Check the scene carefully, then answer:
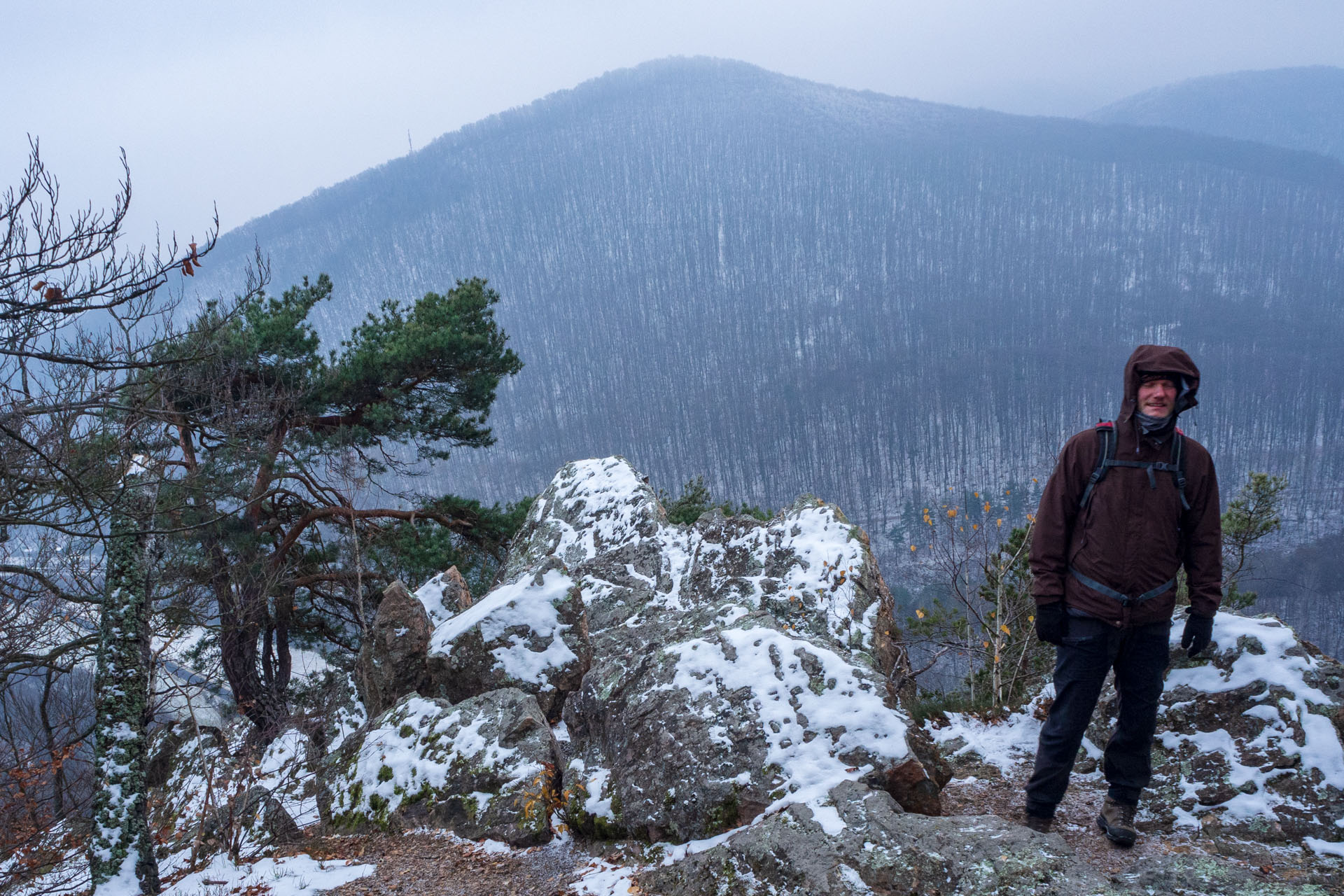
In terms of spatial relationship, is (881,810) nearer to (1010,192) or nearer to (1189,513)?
(1189,513)

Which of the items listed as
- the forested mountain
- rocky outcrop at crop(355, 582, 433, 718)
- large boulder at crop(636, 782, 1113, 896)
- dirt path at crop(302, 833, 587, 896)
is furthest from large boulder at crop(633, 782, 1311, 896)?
the forested mountain

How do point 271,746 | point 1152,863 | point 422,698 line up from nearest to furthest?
point 1152,863 < point 422,698 < point 271,746

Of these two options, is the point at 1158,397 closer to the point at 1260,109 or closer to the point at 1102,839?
the point at 1102,839

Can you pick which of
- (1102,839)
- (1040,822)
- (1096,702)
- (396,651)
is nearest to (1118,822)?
(1102,839)

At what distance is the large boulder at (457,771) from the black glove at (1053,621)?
9.69 feet

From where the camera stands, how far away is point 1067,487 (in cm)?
317

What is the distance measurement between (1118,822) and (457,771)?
3855 millimetres

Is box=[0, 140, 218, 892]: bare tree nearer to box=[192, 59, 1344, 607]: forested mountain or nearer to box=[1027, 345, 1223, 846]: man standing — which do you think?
box=[1027, 345, 1223, 846]: man standing

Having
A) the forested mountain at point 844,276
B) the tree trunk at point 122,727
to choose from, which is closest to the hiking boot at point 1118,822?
the tree trunk at point 122,727

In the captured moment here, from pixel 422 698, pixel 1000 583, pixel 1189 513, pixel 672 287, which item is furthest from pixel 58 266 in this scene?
pixel 672 287

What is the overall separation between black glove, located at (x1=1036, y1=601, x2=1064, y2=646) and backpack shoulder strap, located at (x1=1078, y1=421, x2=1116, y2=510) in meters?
0.48

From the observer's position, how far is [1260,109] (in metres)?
125

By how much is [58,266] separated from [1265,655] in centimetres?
714

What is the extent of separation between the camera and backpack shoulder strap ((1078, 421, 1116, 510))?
3.12 metres
